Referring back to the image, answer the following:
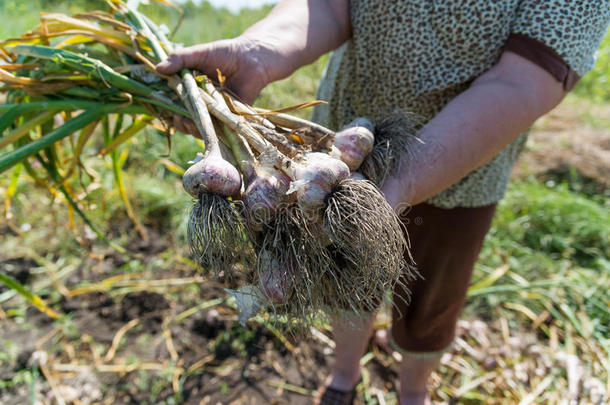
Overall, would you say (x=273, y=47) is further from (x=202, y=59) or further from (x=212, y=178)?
(x=212, y=178)

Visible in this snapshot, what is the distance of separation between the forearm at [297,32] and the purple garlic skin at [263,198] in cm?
51

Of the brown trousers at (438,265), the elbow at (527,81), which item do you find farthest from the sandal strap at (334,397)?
the elbow at (527,81)

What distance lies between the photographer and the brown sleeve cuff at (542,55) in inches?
38.7

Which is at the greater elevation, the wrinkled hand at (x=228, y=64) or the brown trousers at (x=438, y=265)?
the wrinkled hand at (x=228, y=64)

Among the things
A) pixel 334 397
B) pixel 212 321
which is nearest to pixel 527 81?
pixel 334 397

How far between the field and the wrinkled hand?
60cm

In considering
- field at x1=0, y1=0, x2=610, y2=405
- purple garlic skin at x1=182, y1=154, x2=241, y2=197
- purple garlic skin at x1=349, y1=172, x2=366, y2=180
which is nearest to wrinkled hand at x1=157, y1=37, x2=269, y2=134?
purple garlic skin at x1=182, y1=154, x2=241, y2=197

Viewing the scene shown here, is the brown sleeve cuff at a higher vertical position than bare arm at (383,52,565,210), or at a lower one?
higher

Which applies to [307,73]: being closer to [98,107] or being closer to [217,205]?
[98,107]

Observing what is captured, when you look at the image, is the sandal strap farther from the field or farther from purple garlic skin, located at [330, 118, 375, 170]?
purple garlic skin, located at [330, 118, 375, 170]

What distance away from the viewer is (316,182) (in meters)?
0.80

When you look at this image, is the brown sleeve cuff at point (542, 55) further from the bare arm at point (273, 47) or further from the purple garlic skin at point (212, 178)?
the purple garlic skin at point (212, 178)

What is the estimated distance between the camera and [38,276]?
235cm

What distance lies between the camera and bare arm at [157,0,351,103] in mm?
1137
